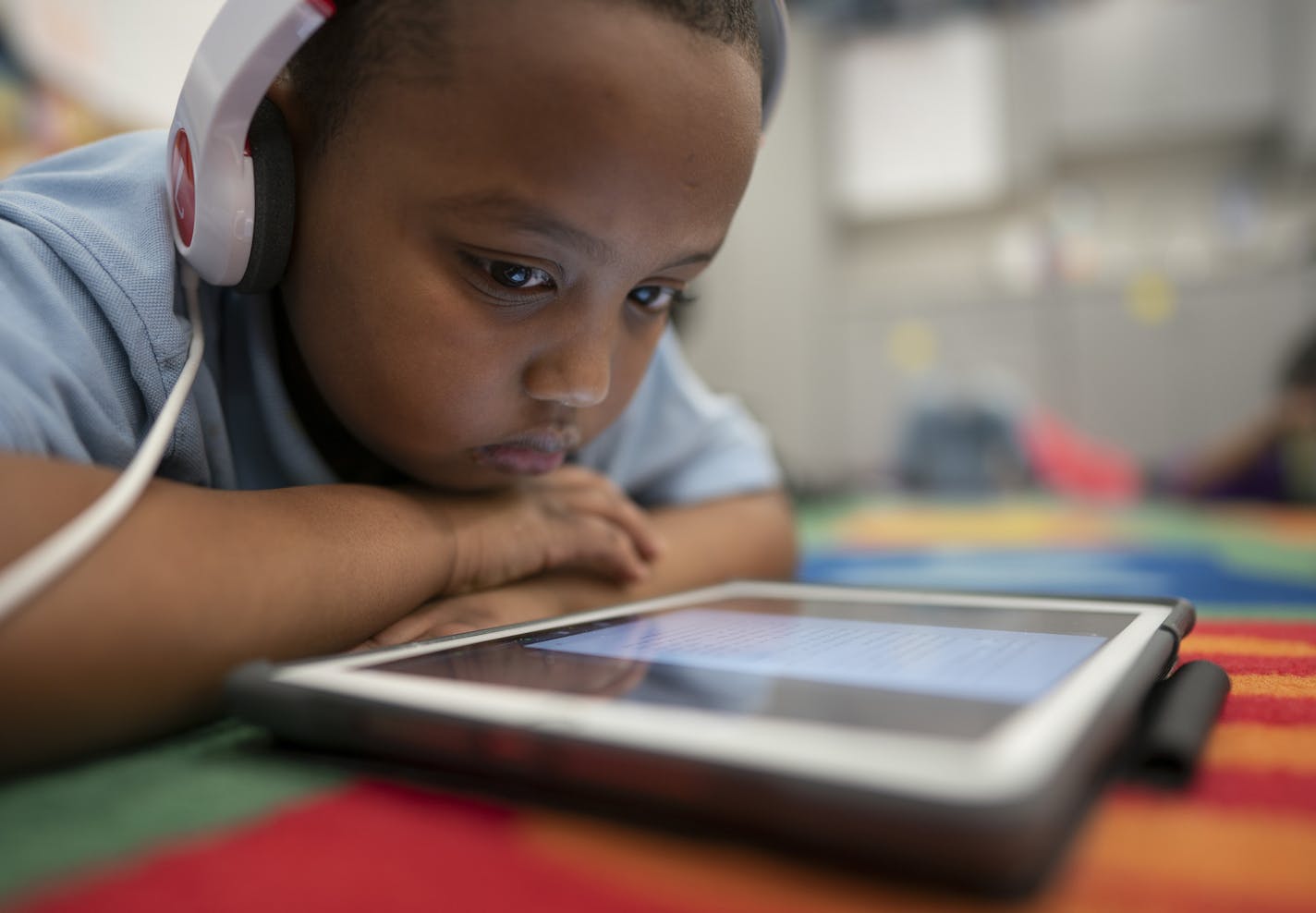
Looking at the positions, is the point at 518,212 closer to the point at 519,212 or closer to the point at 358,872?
the point at 519,212

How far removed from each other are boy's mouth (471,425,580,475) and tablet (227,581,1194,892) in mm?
116

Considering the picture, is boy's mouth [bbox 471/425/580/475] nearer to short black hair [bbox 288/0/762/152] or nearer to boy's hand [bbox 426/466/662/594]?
boy's hand [bbox 426/466/662/594]

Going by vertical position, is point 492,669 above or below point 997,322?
below

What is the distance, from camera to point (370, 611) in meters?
0.37

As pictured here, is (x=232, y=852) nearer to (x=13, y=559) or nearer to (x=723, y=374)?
(x=13, y=559)

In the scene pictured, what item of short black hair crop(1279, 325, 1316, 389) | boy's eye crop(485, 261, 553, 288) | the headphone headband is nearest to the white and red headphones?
the headphone headband

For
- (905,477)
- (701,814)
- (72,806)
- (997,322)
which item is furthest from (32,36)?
(997,322)

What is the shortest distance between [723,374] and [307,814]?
2.92m

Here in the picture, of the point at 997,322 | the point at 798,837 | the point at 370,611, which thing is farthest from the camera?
the point at 997,322

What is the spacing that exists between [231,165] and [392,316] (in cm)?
9

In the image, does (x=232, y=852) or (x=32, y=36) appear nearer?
(x=232, y=852)

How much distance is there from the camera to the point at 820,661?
0.30m

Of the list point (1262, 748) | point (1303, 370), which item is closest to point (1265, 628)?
point (1262, 748)

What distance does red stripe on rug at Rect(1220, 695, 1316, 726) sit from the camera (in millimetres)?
320
